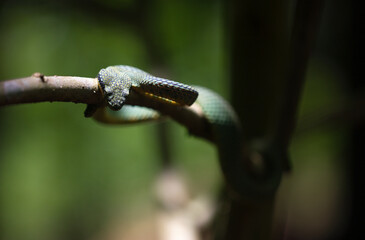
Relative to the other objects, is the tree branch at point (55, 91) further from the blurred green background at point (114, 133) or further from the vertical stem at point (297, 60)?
the blurred green background at point (114, 133)

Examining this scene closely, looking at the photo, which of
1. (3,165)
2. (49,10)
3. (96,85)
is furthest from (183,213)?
(3,165)

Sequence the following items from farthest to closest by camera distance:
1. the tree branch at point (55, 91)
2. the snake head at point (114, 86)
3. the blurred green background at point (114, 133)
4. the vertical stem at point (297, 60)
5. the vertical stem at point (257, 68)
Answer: the blurred green background at point (114, 133) → the vertical stem at point (257, 68) → the vertical stem at point (297, 60) → the snake head at point (114, 86) → the tree branch at point (55, 91)

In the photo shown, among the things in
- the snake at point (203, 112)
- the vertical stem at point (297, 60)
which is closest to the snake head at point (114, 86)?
the snake at point (203, 112)

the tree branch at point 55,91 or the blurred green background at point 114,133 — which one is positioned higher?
the tree branch at point 55,91

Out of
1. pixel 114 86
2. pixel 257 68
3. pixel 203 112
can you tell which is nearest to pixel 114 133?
pixel 257 68

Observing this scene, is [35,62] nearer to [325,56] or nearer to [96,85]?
[325,56]

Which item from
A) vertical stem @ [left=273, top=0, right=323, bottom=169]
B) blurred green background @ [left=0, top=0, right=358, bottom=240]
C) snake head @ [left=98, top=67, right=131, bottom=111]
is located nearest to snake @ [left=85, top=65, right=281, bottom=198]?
snake head @ [left=98, top=67, right=131, bottom=111]

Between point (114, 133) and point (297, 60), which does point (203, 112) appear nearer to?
point (297, 60)
